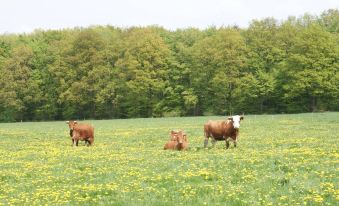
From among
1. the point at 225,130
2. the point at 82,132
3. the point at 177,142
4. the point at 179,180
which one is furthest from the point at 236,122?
the point at 82,132

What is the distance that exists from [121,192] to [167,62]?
83114mm

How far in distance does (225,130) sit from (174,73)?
229ft

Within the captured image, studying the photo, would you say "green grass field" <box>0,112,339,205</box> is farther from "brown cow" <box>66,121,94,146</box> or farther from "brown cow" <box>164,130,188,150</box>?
"brown cow" <box>66,121,94,146</box>

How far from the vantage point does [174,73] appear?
314 ft

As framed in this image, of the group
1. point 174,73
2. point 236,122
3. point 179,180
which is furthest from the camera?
point 174,73

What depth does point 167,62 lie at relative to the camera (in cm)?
9606

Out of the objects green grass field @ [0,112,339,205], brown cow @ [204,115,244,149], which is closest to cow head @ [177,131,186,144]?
brown cow @ [204,115,244,149]

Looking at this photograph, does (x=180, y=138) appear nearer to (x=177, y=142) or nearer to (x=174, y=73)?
(x=177, y=142)

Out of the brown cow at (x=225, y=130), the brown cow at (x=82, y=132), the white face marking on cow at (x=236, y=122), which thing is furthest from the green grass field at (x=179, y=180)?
the brown cow at (x=82, y=132)

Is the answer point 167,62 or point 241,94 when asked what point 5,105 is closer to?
point 167,62

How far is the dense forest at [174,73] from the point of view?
85875mm

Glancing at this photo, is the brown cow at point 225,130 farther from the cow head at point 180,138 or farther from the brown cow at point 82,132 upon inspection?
the brown cow at point 82,132

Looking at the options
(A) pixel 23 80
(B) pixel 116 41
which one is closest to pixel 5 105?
(A) pixel 23 80

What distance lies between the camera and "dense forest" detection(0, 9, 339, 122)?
85875 millimetres
